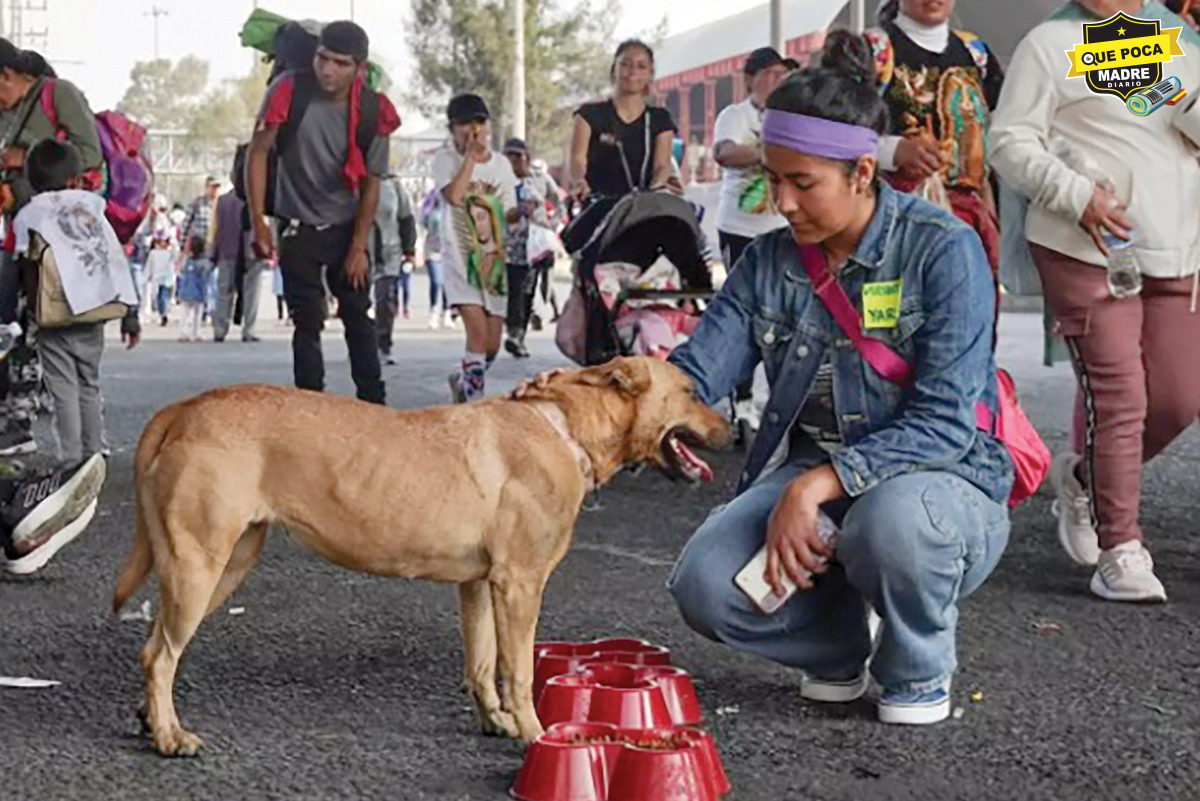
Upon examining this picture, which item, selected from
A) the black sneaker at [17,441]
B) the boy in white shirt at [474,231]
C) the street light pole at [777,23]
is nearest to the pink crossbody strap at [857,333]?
the black sneaker at [17,441]

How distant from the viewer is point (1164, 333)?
644 centimetres

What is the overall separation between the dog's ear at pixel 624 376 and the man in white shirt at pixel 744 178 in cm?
543

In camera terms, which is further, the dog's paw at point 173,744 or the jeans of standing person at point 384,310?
the jeans of standing person at point 384,310

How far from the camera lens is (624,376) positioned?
15.3 ft

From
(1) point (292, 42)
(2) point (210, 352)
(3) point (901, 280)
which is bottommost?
(2) point (210, 352)

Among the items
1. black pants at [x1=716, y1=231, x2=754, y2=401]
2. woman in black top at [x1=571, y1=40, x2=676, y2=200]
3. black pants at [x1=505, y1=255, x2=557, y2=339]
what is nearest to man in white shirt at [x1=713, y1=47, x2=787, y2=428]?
black pants at [x1=716, y1=231, x2=754, y2=401]

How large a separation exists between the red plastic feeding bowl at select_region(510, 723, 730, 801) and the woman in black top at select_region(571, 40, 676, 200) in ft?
20.3

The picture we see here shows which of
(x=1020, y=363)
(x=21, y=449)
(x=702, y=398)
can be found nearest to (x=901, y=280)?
(x=702, y=398)

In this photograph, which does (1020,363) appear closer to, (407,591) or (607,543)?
(607,543)

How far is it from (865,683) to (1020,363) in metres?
10.9

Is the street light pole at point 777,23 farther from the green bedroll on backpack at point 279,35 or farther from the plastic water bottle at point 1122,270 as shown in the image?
the plastic water bottle at point 1122,270

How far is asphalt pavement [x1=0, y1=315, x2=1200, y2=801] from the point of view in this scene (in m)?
4.40

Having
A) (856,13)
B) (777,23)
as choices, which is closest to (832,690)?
(856,13)

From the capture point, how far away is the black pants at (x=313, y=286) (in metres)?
9.98
